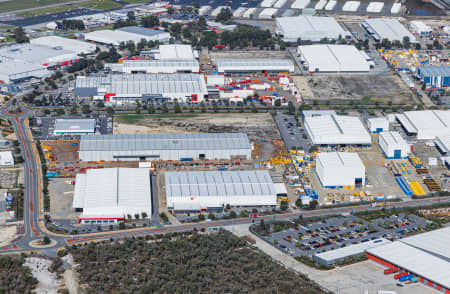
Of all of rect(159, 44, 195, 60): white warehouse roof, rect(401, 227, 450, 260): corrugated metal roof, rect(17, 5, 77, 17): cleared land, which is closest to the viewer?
rect(401, 227, 450, 260): corrugated metal roof

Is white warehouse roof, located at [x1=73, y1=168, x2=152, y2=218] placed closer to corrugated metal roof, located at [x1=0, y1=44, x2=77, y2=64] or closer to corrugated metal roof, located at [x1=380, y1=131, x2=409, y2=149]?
corrugated metal roof, located at [x1=380, y1=131, x2=409, y2=149]

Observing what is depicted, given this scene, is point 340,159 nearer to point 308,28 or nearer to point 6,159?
point 6,159

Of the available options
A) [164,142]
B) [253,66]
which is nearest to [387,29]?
[253,66]

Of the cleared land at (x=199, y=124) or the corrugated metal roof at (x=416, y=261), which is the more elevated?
the cleared land at (x=199, y=124)

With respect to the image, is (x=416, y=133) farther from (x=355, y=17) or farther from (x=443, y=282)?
(x=355, y=17)

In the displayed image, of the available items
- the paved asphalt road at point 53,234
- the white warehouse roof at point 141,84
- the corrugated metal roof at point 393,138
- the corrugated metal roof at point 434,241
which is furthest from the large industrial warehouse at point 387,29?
the corrugated metal roof at point 434,241

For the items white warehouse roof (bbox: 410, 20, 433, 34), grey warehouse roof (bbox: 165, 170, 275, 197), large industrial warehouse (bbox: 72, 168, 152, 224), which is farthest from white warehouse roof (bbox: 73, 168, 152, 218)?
white warehouse roof (bbox: 410, 20, 433, 34)

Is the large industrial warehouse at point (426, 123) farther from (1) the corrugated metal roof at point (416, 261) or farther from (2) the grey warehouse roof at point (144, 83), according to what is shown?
(2) the grey warehouse roof at point (144, 83)

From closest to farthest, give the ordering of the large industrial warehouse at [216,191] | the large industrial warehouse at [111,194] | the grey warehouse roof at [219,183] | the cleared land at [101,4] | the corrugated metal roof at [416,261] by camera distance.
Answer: the corrugated metal roof at [416,261], the large industrial warehouse at [111,194], the large industrial warehouse at [216,191], the grey warehouse roof at [219,183], the cleared land at [101,4]

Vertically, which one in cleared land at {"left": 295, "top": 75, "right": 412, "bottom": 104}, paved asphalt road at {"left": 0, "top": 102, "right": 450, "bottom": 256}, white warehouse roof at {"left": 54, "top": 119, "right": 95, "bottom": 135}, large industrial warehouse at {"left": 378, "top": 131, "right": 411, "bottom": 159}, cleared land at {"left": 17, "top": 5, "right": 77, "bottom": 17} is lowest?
paved asphalt road at {"left": 0, "top": 102, "right": 450, "bottom": 256}
